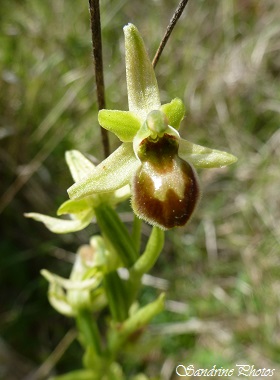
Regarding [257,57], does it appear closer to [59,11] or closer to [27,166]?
[59,11]

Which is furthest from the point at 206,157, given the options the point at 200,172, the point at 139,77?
the point at 200,172

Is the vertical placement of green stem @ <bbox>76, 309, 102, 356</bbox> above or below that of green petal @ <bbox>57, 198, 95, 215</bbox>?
below

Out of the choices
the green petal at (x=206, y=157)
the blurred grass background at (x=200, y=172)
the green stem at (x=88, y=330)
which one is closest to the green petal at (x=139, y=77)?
the green petal at (x=206, y=157)

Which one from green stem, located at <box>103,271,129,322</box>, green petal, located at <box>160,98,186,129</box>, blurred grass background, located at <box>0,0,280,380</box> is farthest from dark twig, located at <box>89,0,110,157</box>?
blurred grass background, located at <box>0,0,280,380</box>

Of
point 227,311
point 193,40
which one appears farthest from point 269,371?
point 193,40

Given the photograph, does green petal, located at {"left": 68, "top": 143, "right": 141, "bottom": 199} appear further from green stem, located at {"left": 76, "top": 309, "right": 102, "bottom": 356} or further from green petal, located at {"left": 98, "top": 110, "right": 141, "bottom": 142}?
green stem, located at {"left": 76, "top": 309, "right": 102, "bottom": 356}
